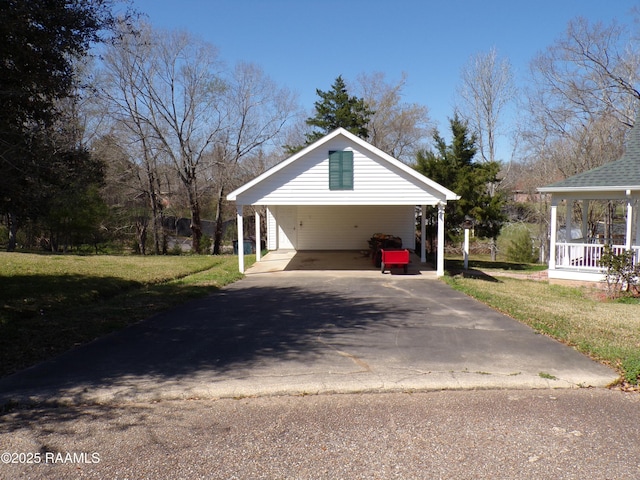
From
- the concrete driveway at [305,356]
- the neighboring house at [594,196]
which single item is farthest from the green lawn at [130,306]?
the neighboring house at [594,196]

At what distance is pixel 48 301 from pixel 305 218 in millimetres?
13151

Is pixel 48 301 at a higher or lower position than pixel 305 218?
lower

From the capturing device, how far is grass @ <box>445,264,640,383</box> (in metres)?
6.04

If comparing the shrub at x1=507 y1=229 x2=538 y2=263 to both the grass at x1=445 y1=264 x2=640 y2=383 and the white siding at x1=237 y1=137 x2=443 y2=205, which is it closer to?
the grass at x1=445 y1=264 x2=640 y2=383

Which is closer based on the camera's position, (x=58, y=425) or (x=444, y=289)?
(x=58, y=425)

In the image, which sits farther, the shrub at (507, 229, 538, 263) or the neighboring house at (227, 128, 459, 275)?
the shrub at (507, 229, 538, 263)

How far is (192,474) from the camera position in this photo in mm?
3178

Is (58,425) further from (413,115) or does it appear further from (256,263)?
(413,115)

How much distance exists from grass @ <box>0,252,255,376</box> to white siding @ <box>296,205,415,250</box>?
6.11m

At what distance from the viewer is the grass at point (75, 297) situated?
6.58m

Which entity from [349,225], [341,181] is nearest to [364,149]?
[341,181]

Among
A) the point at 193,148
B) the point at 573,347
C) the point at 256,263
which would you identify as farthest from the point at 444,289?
the point at 193,148

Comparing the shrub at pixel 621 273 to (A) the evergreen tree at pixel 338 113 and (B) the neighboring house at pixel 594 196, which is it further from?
(A) the evergreen tree at pixel 338 113

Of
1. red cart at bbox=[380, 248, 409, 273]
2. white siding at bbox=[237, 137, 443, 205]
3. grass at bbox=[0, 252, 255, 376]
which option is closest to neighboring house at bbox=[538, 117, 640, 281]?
white siding at bbox=[237, 137, 443, 205]
